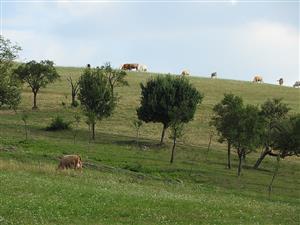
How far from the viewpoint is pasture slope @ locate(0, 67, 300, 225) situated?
69.1ft

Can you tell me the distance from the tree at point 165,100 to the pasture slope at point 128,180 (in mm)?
3623

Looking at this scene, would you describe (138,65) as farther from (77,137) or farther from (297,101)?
(77,137)

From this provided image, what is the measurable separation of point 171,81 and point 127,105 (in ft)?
76.8

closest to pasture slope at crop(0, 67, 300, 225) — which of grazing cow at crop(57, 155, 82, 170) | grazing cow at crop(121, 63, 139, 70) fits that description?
grazing cow at crop(57, 155, 82, 170)

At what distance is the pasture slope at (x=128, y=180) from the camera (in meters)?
21.0

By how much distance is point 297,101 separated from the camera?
412 feet

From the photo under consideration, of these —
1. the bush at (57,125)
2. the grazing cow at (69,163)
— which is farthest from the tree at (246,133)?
the bush at (57,125)

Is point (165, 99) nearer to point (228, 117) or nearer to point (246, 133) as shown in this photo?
Result: point (228, 117)

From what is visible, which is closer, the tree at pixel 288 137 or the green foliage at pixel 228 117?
the green foliage at pixel 228 117

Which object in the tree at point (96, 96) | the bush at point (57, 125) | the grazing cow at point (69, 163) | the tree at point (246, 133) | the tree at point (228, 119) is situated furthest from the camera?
the tree at point (96, 96)

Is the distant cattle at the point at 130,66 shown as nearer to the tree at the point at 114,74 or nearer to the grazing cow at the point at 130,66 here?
the grazing cow at the point at 130,66

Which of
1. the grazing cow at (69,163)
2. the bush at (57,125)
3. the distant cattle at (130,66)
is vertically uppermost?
the distant cattle at (130,66)

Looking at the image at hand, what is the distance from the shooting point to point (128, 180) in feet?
123

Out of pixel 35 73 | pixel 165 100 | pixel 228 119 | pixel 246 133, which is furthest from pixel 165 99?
pixel 35 73
